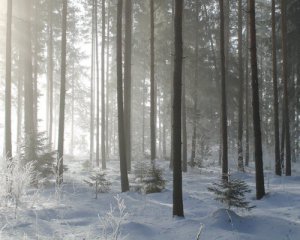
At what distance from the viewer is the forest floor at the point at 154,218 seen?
25.8ft

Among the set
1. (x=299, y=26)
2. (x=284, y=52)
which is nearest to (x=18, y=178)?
(x=284, y=52)

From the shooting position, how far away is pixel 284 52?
1873 centimetres

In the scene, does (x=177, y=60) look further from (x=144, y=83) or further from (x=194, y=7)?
(x=144, y=83)

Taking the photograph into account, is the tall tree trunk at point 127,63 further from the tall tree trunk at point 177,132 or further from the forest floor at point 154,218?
the tall tree trunk at point 177,132

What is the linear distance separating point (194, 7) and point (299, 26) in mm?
6934

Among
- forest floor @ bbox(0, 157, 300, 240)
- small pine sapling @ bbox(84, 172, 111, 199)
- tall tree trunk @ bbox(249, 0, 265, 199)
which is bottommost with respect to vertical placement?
forest floor @ bbox(0, 157, 300, 240)

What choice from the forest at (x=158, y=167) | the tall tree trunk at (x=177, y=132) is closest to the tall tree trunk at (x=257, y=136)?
the forest at (x=158, y=167)

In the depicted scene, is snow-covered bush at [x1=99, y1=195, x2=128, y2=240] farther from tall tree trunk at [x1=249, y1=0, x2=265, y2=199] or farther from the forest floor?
tall tree trunk at [x1=249, y1=0, x2=265, y2=199]

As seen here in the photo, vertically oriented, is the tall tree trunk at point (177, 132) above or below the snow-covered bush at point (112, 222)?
above

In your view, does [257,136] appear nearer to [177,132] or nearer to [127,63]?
[177,132]

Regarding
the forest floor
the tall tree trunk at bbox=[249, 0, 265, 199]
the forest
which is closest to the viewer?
the forest floor

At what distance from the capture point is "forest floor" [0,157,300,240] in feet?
25.8

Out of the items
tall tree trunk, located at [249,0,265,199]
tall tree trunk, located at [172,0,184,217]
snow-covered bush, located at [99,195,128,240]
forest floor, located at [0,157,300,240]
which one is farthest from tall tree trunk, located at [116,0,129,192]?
tall tree trunk, located at [249,0,265,199]

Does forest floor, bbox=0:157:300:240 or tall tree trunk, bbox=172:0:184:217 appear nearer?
forest floor, bbox=0:157:300:240
